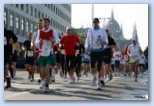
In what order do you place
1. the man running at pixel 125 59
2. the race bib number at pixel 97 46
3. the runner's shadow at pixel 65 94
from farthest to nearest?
the man running at pixel 125 59
the race bib number at pixel 97 46
the runner's shadow at pixel 65 94

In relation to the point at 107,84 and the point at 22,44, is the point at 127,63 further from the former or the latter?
the point at 22,44

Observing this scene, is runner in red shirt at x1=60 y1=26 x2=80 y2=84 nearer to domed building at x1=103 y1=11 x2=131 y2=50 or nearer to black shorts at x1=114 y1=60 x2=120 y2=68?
domed building at x1=103 y1=11 x2=131 y2=50

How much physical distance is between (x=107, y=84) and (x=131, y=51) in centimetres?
106

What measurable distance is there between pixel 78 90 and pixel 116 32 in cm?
137

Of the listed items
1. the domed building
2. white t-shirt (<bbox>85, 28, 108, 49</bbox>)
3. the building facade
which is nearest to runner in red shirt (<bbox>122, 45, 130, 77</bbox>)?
the domed building

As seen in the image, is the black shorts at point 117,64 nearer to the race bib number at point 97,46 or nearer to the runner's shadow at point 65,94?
the race bib number at point 97,46

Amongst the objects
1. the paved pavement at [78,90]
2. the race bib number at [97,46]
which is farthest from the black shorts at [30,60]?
the race bib number at [97,46]

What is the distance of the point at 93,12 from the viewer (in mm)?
9477

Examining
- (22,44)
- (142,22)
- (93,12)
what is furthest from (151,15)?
(22,44)

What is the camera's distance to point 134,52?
11.1 meters

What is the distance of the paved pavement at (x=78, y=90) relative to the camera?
8.98m

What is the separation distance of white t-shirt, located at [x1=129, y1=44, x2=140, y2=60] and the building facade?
4.47 ft

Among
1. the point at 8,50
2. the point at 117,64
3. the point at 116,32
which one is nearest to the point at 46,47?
the point at 8,50

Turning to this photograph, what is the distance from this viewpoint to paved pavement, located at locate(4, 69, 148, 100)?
353 inches
